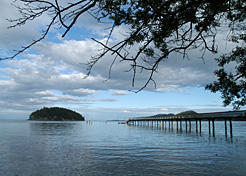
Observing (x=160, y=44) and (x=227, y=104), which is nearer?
(x=160, y=44)

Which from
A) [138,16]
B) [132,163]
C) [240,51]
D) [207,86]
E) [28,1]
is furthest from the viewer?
[207,86]

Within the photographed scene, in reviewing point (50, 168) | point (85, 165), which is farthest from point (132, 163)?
point (50, 168)

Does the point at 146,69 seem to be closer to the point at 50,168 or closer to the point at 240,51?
the point at 50,168

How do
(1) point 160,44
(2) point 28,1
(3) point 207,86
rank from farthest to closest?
(3) point 207,86 → (1) point 160,44 → (2) point 28,1

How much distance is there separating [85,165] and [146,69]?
9.10m

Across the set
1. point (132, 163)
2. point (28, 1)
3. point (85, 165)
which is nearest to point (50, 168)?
point (85, 165)

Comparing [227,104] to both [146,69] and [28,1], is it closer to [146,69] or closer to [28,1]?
[146,69]

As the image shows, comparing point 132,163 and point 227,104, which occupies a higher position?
point 227,104

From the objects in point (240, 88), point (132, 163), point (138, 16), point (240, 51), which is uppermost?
point (240, 51)

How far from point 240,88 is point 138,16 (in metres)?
14.7

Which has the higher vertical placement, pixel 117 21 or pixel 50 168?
pixel 117 21

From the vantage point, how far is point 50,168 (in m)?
12.2

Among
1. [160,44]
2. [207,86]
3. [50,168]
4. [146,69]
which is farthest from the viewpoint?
[207,86]

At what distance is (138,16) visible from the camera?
6.67 m
